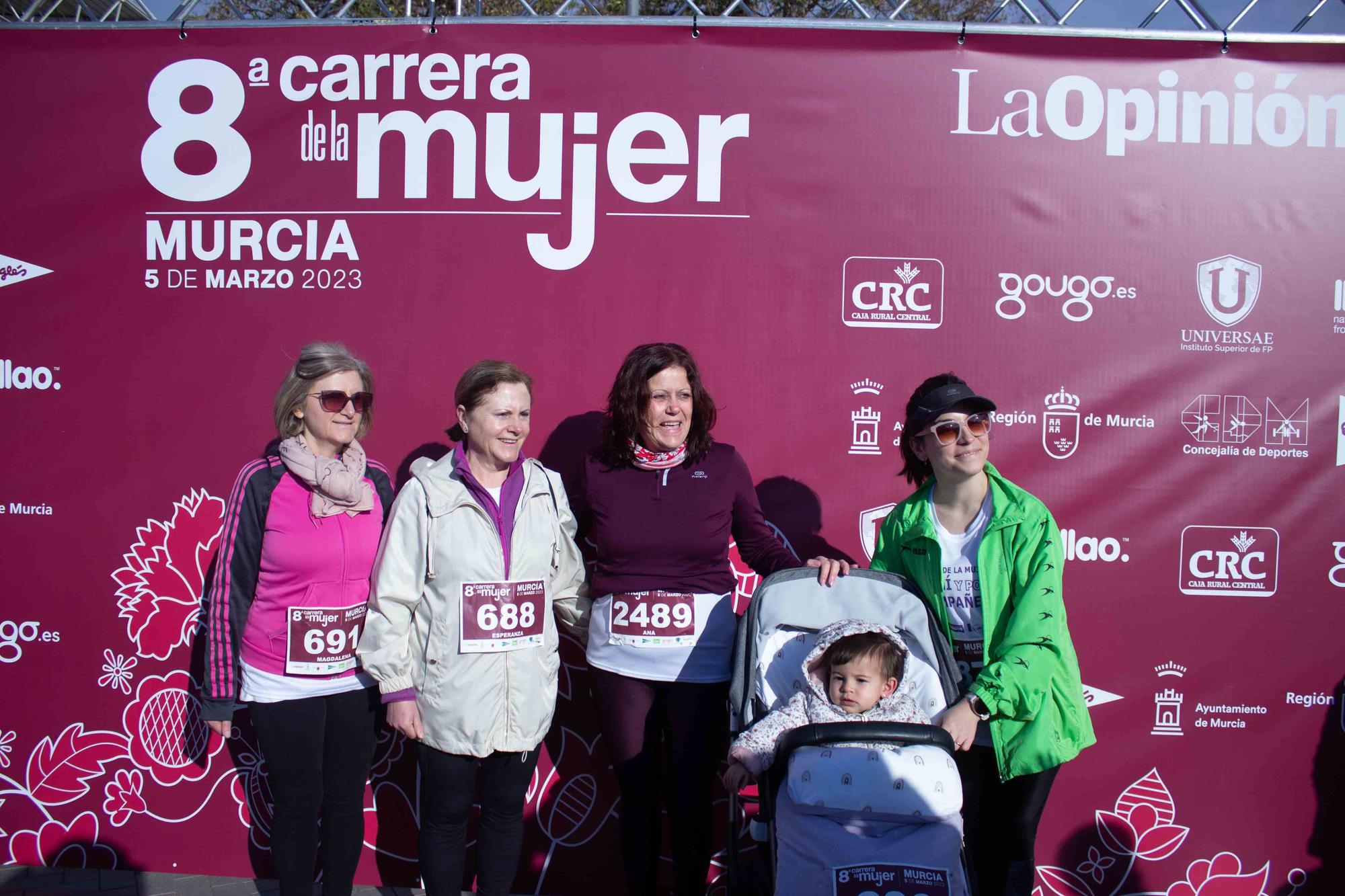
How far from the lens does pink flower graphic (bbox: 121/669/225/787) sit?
3582 mm

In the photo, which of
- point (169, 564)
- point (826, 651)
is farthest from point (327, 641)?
point (826, 651)

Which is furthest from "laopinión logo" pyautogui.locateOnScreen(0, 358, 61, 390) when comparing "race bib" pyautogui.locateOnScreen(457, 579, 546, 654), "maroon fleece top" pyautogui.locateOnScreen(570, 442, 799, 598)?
"maroon fleece top" pyautogui.locateOnScreen(570, 442, 799, 598)

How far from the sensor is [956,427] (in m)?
2.56

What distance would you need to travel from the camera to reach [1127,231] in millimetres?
3400

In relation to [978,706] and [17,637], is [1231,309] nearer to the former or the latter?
[978,706]

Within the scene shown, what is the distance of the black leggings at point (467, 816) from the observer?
8.95ft

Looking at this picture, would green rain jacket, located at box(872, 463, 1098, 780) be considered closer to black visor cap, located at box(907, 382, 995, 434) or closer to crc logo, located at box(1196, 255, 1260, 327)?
black visor cap, located at box(907, 382, 995, 434)

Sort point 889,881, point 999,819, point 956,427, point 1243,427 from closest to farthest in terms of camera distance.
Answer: point 889,881, point 956,427, point 999,819, point 1243,427

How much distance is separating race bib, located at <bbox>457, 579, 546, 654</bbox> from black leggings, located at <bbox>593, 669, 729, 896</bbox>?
312 mm

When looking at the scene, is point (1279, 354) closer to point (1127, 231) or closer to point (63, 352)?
point (1127, 231)

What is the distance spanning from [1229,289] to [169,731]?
475 centimetres

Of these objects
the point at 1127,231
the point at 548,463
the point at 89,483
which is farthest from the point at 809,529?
the point at 89,483

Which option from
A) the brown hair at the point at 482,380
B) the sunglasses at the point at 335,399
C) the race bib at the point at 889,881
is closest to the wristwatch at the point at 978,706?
the race bib at the point at 889,881

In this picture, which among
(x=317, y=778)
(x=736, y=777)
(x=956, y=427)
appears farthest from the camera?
(x=317, y=778)
